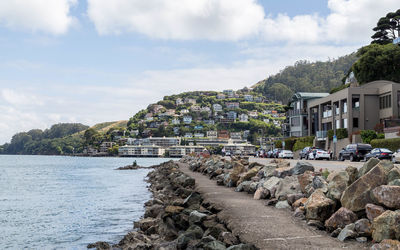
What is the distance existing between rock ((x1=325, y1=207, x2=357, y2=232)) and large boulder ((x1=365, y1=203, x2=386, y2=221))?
43cm

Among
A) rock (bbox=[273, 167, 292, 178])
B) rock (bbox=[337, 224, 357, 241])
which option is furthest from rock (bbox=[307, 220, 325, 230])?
rock (bbox=[273, 167, 292, 178])

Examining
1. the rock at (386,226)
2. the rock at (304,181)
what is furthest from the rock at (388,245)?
the rock at (304,181)

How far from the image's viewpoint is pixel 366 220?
31.4 ft

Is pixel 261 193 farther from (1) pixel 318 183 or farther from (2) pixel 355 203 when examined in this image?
(2) pixel 355 203

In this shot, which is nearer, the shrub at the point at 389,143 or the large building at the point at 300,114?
the shrub at the point at 389,143

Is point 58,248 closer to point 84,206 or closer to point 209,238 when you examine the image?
point 209,238

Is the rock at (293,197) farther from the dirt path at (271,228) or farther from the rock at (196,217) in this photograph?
the rock at (196,217)

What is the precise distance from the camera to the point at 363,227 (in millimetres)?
9414

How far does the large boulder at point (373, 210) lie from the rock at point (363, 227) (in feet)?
0.47

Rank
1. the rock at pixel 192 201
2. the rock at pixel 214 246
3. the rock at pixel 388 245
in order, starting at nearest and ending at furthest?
the rock at pixel 388 245 < the rock at pixel 214 246 < the rock at pixel 192 201

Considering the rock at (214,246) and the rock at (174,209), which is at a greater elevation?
the rock at (214,246)

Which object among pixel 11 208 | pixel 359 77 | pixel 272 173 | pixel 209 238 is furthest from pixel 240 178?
pixel 359 77

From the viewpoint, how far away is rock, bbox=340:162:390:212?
1032 cm

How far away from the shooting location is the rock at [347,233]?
9375 millimetres
